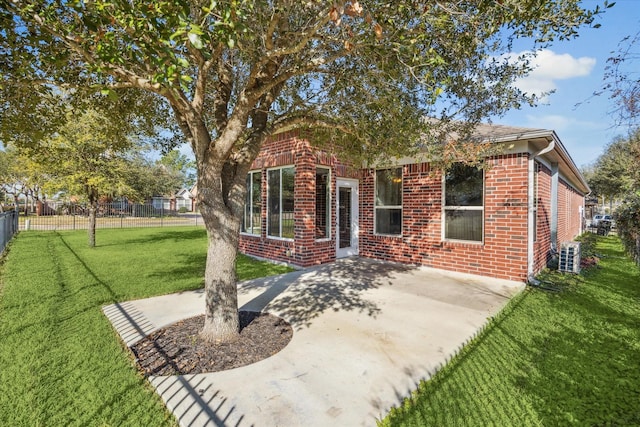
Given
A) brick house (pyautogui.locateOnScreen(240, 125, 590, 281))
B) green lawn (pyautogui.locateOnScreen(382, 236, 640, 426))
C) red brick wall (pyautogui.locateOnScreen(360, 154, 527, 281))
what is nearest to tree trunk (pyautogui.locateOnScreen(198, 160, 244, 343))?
green lawn (pyautogui.locateOnScreen(382, 236, 640, 426))

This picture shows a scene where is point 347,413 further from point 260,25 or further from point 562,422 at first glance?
point 260,25

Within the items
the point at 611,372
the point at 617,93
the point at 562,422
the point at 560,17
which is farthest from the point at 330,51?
the point at 611,372

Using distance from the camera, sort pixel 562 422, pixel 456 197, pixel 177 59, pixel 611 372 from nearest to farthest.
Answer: pixel 177 59
pixel 562 422
pixel 611 372
pixel 456 197

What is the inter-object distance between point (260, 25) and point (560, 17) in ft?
10.1

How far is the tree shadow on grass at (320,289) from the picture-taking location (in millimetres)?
4925

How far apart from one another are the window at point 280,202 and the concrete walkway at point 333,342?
6.39ft

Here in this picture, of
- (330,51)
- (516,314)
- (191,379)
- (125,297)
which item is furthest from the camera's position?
(125,297)

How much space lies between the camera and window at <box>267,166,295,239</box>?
8.50 meters

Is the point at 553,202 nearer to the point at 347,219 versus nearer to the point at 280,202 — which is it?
the point at 347,219

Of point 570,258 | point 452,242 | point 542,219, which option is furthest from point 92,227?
point 570,258

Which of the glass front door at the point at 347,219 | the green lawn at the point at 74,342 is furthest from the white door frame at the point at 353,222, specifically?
the green lawn at the point at 74,342

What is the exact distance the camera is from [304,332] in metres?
4.07

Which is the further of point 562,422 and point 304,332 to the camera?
point 304,332

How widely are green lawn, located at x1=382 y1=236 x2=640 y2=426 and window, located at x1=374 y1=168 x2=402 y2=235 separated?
3.86 metres
